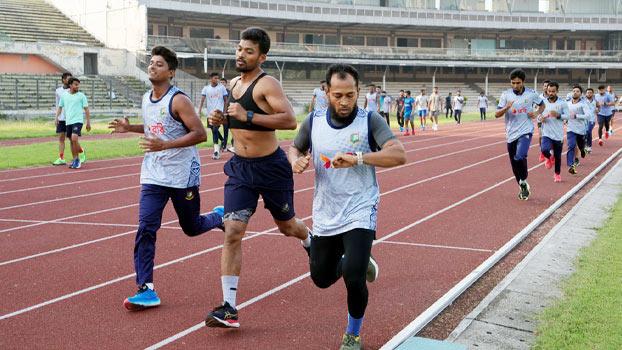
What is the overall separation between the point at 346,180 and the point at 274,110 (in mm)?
1010

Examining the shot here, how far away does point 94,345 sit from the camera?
511cm

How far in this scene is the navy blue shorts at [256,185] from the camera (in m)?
5.71

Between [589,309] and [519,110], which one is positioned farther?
[519,110]

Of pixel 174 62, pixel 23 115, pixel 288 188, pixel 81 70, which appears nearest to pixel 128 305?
pixel 288 188

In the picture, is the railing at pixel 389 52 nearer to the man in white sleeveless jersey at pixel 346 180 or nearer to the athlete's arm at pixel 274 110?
the athlete's arm at pixel 274 110

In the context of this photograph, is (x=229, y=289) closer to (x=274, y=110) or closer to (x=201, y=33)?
(x=274, y=110)

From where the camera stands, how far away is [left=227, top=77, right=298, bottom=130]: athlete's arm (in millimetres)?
5590

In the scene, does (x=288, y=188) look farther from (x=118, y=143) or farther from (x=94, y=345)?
(x=118, y=143)

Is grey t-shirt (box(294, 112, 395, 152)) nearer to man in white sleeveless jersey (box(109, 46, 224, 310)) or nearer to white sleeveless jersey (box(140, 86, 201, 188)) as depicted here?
man in white sleeveless jersey (box(109, 46, 224, 310))

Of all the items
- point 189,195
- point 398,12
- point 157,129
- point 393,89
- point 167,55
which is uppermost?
point 398,12

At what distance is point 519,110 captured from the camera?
39.4 feet

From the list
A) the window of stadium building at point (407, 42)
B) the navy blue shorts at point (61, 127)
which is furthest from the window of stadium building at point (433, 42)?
the navy blue shorts at point (61, 127)

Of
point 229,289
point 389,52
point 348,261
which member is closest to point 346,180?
point 348,261

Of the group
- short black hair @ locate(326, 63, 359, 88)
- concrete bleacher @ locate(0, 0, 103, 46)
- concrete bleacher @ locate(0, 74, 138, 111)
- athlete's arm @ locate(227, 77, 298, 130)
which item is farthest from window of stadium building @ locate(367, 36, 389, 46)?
short black hair @ locate(326, 63, 359, 88)
